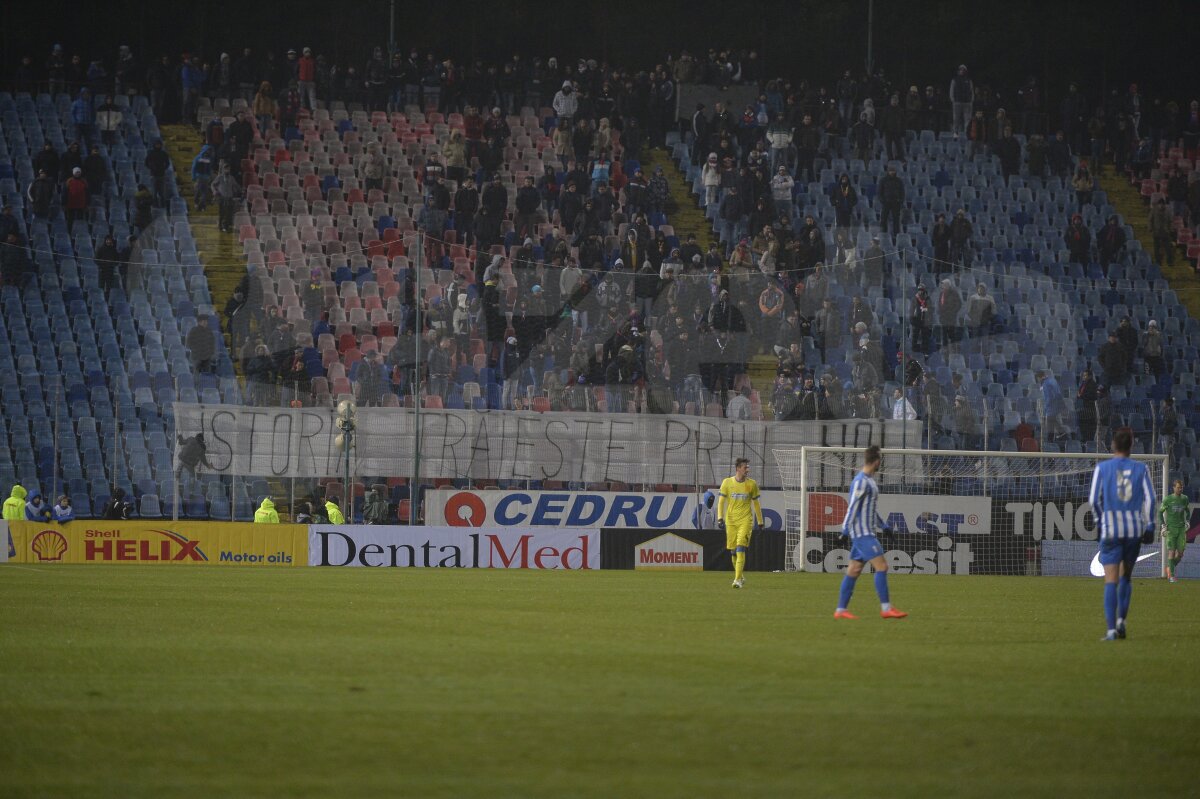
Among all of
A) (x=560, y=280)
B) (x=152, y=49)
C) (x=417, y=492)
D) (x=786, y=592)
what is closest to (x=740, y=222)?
(x=560, y=280)

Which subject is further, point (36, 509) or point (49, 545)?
point (49, 545)

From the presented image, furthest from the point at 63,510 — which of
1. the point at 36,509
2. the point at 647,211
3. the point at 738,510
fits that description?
the point at 647,211

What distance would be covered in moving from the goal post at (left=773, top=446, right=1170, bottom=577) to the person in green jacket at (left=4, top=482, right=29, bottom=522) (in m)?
14.3

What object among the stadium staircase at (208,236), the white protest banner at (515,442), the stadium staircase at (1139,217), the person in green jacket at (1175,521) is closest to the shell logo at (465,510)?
the white protest banner at (515,442)

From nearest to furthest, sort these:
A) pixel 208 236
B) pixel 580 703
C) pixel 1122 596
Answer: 1. pixel 580 703
2. pixel 1122 596
3. pixel 208 236

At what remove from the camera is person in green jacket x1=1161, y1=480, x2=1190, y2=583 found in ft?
92.3

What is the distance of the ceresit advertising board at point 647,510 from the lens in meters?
29.6

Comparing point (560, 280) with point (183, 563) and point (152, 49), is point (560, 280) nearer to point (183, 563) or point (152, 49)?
point (183, 563)

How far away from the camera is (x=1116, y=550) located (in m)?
12.8

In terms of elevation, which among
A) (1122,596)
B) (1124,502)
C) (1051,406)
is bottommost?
(1122,596)

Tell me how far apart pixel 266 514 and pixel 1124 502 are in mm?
19051

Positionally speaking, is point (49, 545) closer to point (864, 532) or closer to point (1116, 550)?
point (864, 532)

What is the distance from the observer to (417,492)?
27984mm

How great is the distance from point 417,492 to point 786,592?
9.33 m
